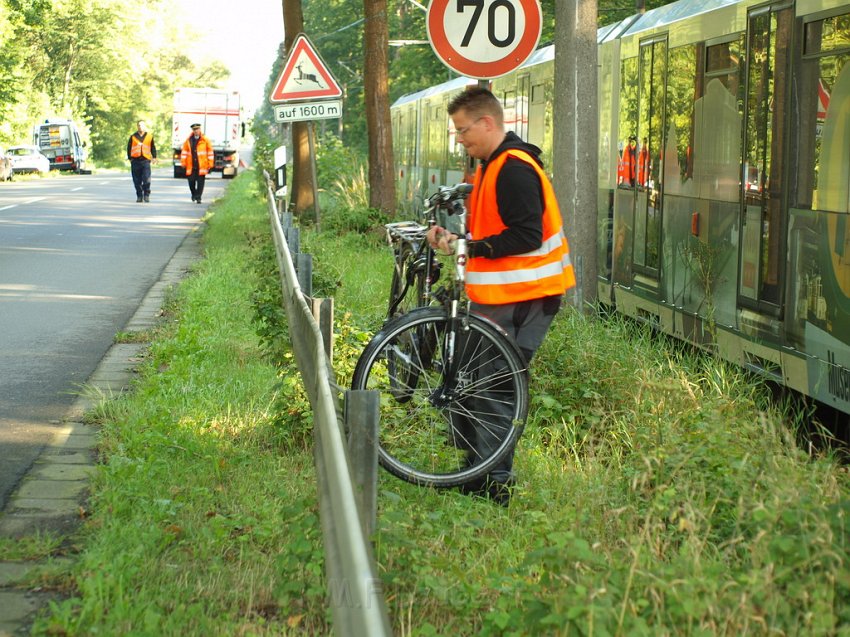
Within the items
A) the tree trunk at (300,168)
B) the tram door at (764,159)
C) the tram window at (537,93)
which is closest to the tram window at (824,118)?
the tram door at (764,159)

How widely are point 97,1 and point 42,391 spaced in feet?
239

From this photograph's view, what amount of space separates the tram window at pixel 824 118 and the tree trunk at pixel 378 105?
1354 centimetres

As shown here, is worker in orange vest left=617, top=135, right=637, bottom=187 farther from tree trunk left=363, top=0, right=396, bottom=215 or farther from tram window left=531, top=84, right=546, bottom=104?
tree trunk left=363, top=0, right=396, bottom=215

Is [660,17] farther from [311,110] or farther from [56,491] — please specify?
[56,491]

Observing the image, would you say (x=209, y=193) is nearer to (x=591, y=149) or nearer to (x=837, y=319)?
(x=591, y=149)

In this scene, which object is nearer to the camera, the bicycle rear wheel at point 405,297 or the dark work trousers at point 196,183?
the bicycle rear wheel at point 405,297

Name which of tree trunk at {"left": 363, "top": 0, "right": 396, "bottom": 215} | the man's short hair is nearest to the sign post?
tree trunk at {"left": 363, "top": 0, "right": 396, "bottom": 215}

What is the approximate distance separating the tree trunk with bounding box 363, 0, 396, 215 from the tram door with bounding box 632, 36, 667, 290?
31.6 ft

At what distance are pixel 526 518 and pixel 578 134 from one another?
5085mm

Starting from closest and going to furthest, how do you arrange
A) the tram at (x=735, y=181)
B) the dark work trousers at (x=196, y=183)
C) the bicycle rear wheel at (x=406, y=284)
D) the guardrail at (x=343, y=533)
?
the guardrail at (x=343, y=533), the bicycle rear wheel at (x=406, y=284), the tram at (x=735, y=181), the dark work trousers at (x=196, y=183)

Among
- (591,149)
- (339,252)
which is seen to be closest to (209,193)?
(339,252)

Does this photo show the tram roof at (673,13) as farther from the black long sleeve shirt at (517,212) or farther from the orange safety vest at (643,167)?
the black long sleeve shirt at (517,212)

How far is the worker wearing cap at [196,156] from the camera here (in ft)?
102

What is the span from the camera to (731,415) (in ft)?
22.5
